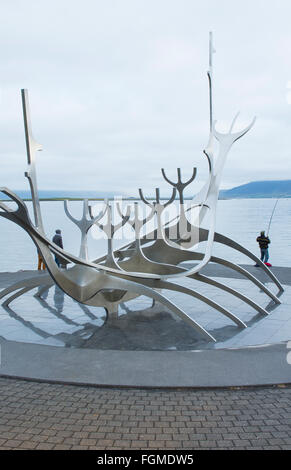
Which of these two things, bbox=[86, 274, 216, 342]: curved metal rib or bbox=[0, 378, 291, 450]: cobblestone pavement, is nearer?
bbox=[0, 378, 291, 450]: cobblestone pavement

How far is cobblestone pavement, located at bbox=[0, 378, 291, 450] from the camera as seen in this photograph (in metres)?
4.50

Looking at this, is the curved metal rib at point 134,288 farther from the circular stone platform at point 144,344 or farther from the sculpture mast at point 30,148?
the sculpture mast at point 30,148

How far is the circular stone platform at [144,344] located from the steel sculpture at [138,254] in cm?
42

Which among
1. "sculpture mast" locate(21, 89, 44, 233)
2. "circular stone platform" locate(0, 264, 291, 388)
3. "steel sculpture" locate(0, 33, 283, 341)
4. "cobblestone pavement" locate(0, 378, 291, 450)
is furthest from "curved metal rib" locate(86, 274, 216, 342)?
"cobblestone pavement" locate(0, 378, 291, 450)

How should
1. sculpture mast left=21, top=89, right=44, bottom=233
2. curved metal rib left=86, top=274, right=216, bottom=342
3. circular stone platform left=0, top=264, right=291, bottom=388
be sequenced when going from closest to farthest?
circular stone platform left=0, top=264, right=291, bottom=388, sculpture mast left=21, top=89, right=44, bottom=233, curved metal rib left=86, top=274, right=216, bottom=342

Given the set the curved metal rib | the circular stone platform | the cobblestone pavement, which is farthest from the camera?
the curved metal rib

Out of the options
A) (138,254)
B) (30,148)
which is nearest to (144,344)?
(138,254)

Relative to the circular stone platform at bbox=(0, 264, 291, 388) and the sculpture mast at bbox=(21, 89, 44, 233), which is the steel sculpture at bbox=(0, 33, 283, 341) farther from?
the circular stone platform at bbox=(0, 264, 291, 388)

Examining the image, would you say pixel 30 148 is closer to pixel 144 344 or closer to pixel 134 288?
pixel 134 288

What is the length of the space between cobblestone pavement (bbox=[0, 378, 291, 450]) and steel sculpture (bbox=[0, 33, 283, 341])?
2.55m

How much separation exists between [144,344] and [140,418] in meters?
2.96
